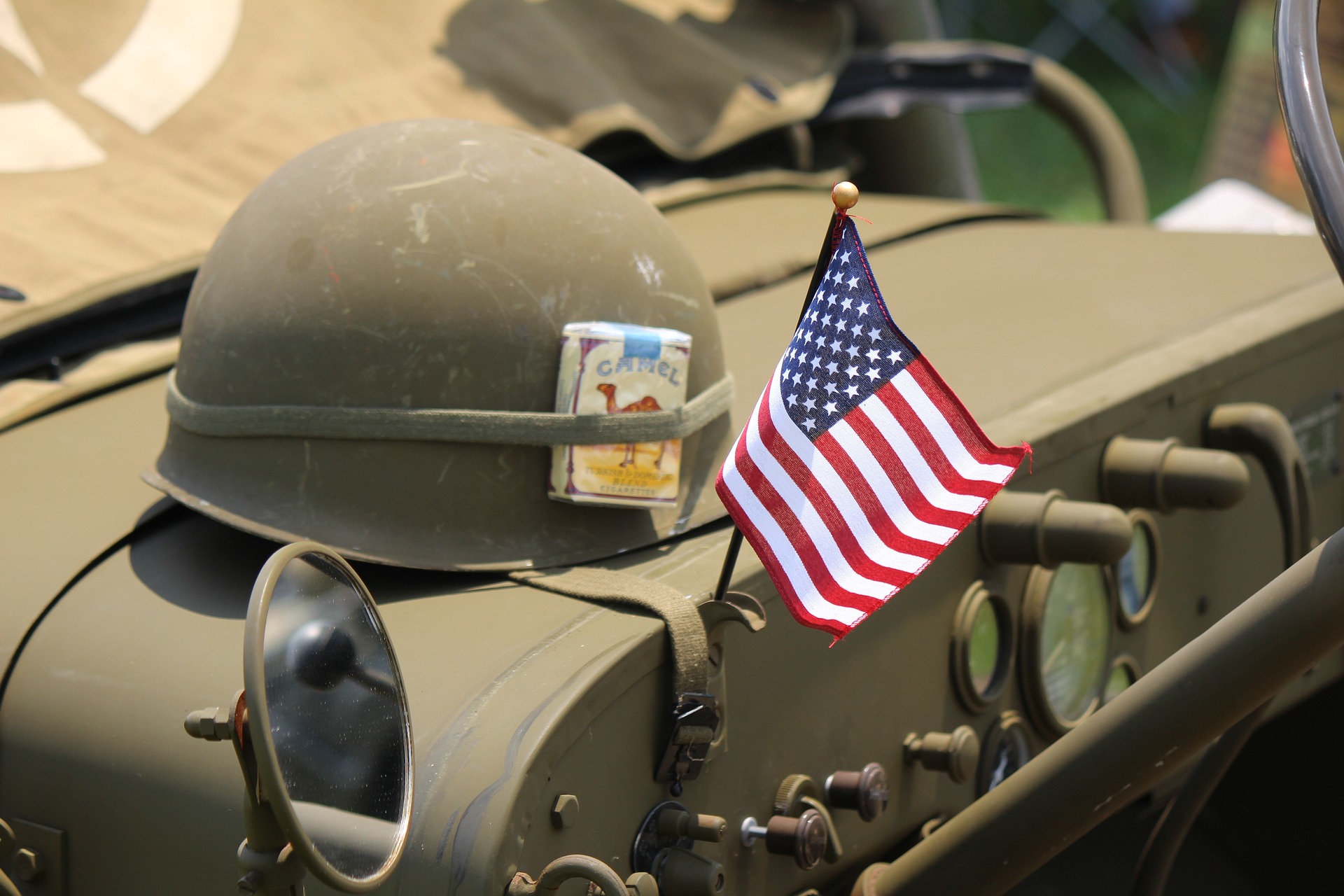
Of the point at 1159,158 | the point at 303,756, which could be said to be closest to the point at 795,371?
the point at 303,756

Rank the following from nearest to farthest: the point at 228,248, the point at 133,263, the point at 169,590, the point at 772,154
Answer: the point at 169,590, the point at 228,248, the point at 133,263, the point at 772,154

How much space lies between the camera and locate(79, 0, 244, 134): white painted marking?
233cm

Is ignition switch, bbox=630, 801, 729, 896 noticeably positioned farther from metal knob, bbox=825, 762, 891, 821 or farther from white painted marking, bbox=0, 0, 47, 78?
white painted marking, bbox=0, 0, 47, 78

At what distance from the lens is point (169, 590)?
59.3 inches

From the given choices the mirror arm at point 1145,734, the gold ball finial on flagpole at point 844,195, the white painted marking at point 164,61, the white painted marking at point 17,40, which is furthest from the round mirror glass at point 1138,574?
the white painted marking at point 17,40

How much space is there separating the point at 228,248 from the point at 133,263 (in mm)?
581

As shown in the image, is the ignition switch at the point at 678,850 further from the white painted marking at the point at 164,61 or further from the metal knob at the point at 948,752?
the white painted marking at the point at 164,61

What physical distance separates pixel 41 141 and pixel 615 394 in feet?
3.75

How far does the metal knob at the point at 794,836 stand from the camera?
150 centimetres

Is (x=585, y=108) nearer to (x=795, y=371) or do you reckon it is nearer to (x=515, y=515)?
(x=515, y=515)

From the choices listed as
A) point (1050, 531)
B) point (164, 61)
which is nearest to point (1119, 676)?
point (1050, 531)

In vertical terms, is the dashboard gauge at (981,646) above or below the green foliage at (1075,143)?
below

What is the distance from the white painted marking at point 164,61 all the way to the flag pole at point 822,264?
1.38m

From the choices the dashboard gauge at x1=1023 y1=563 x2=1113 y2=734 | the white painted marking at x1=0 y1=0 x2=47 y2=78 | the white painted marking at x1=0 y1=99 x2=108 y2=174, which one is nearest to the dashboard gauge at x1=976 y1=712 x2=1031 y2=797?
the dashboard gauge at x1=1023 y1=563 x2=1113 y2=734
